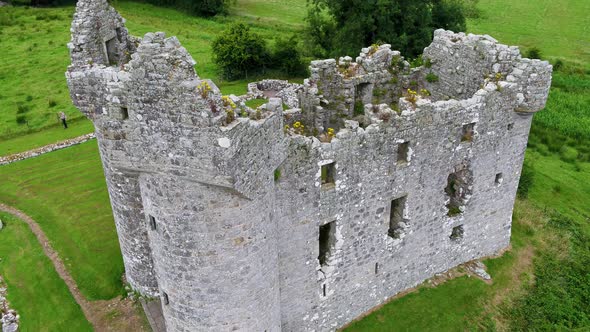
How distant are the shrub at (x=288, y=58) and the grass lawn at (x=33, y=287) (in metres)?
30.2

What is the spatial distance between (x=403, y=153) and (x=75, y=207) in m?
17.4

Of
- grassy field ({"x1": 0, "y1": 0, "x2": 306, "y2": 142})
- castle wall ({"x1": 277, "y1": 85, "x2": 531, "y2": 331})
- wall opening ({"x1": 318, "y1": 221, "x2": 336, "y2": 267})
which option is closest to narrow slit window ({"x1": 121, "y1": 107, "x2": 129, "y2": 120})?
castle wall ({"x1": 277, "y1": 85, "x2": 531, "y2": 331})

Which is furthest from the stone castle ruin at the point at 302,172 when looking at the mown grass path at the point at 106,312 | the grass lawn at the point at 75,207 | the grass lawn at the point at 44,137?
the grass lawn at the point at 44,137

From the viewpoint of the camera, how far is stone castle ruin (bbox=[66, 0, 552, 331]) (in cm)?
1259

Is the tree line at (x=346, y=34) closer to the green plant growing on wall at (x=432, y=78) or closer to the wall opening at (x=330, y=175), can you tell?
the green plant growing on wall at (x=432, y=78)

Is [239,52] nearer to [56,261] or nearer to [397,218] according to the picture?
[56,261]

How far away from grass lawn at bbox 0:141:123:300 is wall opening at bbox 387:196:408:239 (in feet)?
37.4

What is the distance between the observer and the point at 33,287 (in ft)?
71.5

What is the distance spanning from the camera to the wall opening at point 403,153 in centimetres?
1885

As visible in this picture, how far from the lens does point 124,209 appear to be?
59.6ft

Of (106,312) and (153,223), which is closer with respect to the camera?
(153,223)

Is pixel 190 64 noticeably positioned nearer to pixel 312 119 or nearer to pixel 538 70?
pixel 312 119

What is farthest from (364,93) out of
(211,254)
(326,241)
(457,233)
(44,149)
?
(44,149)

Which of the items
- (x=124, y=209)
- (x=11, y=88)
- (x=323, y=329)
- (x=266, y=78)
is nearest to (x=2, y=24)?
(x=11, y=88)
